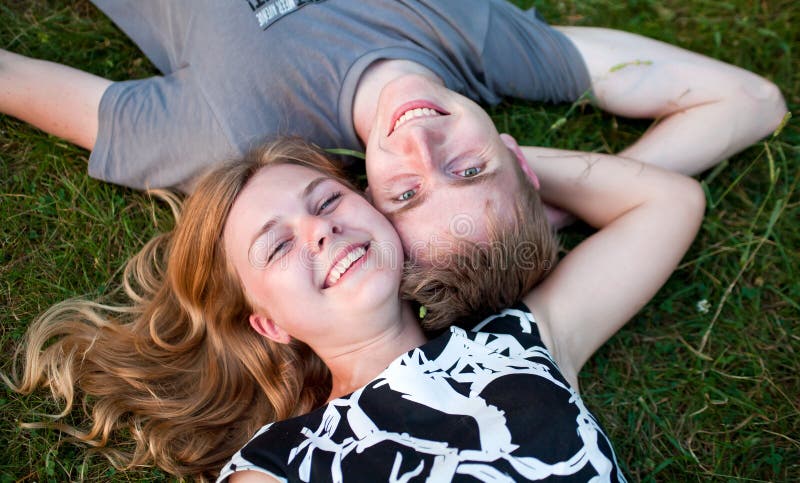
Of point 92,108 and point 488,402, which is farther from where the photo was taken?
point 92,108

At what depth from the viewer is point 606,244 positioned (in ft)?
9.93

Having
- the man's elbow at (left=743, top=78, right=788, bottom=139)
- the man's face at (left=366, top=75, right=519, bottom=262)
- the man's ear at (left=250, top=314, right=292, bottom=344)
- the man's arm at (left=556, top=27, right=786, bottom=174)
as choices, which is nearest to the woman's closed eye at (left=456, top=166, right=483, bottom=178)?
the man's face at (left=366, top=75, right=519, bottom=262)

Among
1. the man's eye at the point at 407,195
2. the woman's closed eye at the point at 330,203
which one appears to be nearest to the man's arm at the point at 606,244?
the man's eye at the point at 407,195

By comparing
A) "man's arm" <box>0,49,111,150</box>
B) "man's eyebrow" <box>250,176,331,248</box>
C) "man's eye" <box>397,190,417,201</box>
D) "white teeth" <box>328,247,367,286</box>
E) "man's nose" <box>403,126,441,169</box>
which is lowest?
"white teeth" <box>328,247,367,286</box>

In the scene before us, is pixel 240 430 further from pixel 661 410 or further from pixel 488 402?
pixel 661 410

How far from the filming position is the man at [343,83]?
10.1 feet

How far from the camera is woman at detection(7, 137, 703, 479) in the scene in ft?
8.21

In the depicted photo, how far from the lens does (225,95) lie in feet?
10.0

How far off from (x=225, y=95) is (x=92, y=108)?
75 cm

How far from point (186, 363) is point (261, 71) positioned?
1511 mm

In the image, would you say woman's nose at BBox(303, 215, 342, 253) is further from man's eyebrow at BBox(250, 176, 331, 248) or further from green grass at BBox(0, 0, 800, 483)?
green grass at BBox(0, 0, 800, 483)

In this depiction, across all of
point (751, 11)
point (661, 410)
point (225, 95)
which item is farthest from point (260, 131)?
point (751, 11)

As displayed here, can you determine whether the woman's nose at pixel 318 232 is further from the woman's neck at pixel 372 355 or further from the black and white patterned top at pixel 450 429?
the black and white patterned top at pixel 450 429

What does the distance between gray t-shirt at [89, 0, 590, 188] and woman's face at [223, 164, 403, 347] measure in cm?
53
